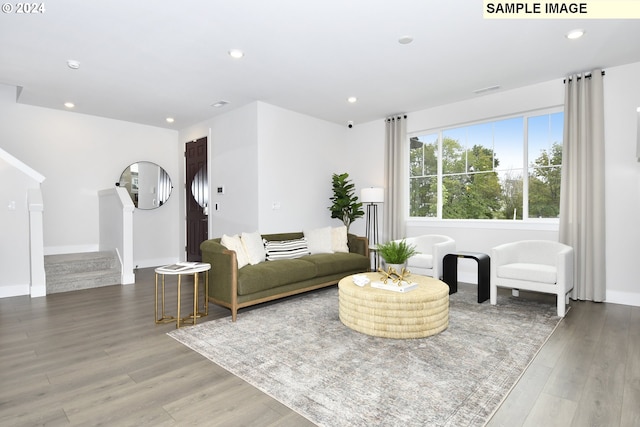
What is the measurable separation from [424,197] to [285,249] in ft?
9.33

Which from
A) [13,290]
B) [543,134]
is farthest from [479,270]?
[13,290]

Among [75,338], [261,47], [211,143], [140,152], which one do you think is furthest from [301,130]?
[75,338]

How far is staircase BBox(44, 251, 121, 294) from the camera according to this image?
16.8ft

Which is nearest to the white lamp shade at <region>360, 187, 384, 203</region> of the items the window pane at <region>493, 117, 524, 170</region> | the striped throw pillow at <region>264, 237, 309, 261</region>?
the striped throw pillow at <region>264, 237, 309, 261</region>

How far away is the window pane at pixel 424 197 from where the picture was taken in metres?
6.09

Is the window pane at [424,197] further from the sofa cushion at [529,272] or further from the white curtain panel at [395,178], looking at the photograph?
the sofa cushion at [529,272]

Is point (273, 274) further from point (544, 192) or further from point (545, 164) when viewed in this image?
point (545, 164)

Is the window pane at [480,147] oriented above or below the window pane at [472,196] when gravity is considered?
above

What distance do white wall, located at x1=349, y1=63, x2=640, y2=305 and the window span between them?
0.67 ft

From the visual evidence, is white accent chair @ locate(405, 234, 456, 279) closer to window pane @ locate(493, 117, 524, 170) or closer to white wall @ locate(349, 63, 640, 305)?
white wall @ locate(349, 63, 640, 305)

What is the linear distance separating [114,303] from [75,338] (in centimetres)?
125

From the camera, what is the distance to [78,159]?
6.25 m

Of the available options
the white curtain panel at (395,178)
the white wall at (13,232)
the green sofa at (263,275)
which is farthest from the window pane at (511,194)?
the white wall at (13,232)

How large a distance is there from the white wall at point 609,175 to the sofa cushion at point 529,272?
3.15ft
